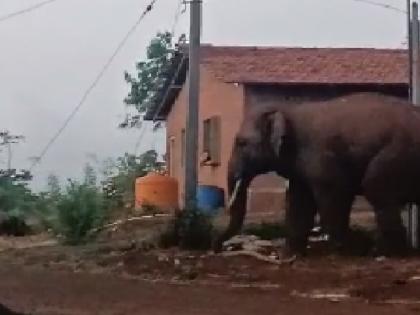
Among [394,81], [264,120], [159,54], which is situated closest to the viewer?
[264,120]

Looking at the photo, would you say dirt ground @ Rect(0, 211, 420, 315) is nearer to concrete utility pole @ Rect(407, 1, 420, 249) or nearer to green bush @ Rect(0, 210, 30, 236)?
concrete utility pole @ Rect(407, 1, 420, 249)

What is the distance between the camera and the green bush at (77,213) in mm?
19203

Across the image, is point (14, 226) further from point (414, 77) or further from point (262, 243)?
point (414, 77)

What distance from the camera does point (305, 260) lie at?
51.1 ft

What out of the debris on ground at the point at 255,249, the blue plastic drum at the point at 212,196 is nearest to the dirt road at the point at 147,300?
the debris on ground at the point at 255,249

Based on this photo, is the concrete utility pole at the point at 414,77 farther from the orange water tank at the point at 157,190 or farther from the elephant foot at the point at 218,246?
Answer: the orange water tank at the point at 157,190

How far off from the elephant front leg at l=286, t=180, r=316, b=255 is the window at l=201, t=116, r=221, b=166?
12.5 meters

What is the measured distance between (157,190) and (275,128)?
13951 mm

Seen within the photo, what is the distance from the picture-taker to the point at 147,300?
38.3 feet

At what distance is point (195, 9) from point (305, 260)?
5018mm

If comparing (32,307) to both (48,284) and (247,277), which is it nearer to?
(48,284)

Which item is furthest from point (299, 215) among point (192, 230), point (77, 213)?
point (77, 213)

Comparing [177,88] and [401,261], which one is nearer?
[401,261]

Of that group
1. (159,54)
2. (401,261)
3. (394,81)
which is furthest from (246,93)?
(159,54)
